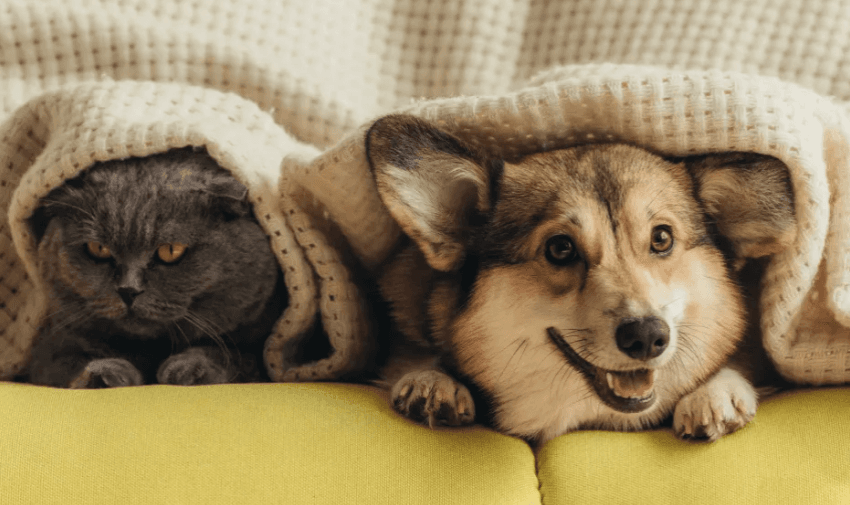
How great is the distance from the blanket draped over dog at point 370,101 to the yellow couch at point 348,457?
0.25 metres

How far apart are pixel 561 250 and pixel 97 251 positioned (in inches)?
34.3

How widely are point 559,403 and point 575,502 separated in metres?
0.24

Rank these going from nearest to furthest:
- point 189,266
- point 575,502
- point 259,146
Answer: point 575,502 → point 189,266 → point 259,146

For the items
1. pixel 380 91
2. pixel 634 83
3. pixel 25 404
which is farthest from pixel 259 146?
pixel 634 83

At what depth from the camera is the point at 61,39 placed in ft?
5.51

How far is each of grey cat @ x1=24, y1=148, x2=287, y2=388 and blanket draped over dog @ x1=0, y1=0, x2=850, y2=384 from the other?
51 mm

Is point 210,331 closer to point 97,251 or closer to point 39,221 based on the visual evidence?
point 97,251

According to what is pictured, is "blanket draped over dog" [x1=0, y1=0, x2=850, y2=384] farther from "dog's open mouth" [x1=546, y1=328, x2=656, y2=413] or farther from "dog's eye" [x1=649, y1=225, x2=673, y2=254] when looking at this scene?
"dog's open mouth" [x1=546, y1=328, x2=656, y2=413]

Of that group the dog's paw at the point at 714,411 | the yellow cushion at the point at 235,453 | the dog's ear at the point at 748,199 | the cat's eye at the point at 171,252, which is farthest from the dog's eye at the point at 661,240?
the cat's eye at the point at 171,252

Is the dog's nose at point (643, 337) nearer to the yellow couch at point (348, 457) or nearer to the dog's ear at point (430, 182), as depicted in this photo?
the yellow couch at point (348, 457)

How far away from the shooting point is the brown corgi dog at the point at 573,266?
113 centimetres

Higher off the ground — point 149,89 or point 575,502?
point 149,89

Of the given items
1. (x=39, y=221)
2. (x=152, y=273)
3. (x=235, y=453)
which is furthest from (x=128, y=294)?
(x=235, y=453)

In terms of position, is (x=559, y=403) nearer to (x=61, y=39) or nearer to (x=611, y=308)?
(x=611, y=308)
